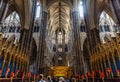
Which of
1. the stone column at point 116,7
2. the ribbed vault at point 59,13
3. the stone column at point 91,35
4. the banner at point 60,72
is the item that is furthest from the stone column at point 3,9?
the ribbed vault at point 59,13

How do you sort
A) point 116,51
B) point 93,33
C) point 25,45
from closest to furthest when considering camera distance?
1. point 116,51
2. point 25,45
3. point 93,33

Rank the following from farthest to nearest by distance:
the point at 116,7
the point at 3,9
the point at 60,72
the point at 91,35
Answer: the point at 60,72, the point at 91,35, the point at 116,7, the point at 3,9

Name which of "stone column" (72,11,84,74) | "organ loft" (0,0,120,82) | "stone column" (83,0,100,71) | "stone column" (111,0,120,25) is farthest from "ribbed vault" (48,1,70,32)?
"stone column" (111,0,120,25)

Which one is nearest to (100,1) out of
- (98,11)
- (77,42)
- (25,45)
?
(98,11)

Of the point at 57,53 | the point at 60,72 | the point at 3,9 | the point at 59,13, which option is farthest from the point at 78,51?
the point at 57,53

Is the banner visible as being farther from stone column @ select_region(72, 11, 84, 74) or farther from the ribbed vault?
the ribbed vault

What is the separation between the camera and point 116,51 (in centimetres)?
743

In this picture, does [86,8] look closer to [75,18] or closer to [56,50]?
[75,18]

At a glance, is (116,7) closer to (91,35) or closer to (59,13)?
(91,35)

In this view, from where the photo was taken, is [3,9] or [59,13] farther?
[59,13]

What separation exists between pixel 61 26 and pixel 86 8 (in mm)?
21428

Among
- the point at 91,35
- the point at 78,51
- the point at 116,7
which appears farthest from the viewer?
the point at 78,51

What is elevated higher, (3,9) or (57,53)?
(3,9)

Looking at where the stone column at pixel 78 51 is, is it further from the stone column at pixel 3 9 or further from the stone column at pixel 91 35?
the stone column at pixel 3 9
